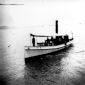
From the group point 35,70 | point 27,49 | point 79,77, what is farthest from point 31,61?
point 79,77

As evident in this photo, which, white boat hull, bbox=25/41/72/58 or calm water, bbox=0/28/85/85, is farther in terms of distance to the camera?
white boat hull, bbox=25/41/72/58

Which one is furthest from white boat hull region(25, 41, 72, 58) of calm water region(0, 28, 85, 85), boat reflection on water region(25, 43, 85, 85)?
calm water region(0, 28, 85, 85)

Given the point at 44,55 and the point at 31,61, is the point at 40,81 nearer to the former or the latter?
the point at 31,61

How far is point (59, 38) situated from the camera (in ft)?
117

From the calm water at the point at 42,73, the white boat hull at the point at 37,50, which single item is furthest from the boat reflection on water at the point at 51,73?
the white boat hull at the point at 37,50

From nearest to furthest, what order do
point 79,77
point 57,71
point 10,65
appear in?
point 79,77, point 57,71, point 10,65

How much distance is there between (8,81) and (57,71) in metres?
7.63

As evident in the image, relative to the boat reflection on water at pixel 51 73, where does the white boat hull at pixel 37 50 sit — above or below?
above

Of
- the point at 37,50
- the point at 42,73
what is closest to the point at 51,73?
the point at 42,73

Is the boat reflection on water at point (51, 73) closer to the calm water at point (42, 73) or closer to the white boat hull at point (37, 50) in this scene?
the calm water at point (42, 73)

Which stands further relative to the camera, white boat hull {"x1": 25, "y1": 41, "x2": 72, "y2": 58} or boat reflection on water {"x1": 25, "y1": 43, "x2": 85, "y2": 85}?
white boat hull {"x1": 25, "y1": 41, "x2": 72, "y2": 58}

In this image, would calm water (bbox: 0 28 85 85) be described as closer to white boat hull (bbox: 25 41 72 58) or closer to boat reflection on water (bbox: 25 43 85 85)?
boat reflection on water (bbox: 25 43 85 85)

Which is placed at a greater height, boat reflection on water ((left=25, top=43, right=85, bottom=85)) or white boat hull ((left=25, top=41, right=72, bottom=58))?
white boat hull ((left=25, top=41, right=72, bottom=58))

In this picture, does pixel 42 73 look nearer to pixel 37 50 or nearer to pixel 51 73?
pixel 51 73
